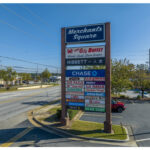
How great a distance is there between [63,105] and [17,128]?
147 inches

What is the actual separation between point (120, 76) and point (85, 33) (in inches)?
525

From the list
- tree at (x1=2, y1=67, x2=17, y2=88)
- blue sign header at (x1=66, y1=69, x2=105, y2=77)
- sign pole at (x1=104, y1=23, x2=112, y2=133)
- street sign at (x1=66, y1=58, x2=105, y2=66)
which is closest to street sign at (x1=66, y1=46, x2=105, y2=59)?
street sign at (x1=66, y1=58, x2=105, y2=66)

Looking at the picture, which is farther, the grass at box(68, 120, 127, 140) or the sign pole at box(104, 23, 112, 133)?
the sign pole at box(104, 23, 112, 133)

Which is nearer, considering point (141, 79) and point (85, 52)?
point (85, 52)

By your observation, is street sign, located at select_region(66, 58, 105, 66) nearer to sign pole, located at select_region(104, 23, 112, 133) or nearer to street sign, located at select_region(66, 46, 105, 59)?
street sign, located at select_region(66, 46, 105, 59)

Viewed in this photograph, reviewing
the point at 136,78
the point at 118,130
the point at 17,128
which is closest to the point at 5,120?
the point at 17,128

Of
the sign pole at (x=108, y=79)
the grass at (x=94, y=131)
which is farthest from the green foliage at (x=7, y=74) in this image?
the sign pole at (x=108, y=79)

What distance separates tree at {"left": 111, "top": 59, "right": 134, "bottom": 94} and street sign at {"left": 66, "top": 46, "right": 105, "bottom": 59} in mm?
11236

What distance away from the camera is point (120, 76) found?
1964cm

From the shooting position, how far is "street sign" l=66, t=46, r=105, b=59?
8.24m

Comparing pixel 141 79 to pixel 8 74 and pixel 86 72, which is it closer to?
pixel 86 72

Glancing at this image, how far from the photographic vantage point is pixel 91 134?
764cm

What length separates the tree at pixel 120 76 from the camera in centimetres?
1850

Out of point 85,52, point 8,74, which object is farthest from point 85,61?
point 8,74
